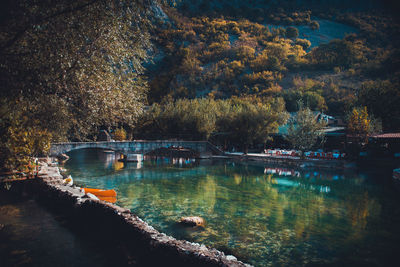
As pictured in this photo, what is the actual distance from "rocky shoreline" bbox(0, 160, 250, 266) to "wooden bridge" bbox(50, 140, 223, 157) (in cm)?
2609

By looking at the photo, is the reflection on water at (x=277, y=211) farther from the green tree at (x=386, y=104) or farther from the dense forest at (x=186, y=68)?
the green tree at (x=386, y=104)

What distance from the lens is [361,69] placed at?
94562mm

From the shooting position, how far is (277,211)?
1984 centimetres

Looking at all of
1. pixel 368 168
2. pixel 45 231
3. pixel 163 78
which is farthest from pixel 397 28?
pixel 45 231

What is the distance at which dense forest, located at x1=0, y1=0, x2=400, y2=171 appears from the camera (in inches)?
331

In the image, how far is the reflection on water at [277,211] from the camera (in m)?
13.2

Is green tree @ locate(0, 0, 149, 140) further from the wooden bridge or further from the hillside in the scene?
the hillside

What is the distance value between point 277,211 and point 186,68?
111m

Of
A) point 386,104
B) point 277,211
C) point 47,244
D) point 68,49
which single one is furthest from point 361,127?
point 68,49

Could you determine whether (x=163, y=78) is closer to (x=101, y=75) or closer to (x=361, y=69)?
(x=361, y=69)

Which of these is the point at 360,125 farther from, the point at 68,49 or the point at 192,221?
the point at 68,49

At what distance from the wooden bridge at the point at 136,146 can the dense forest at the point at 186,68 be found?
3444mm

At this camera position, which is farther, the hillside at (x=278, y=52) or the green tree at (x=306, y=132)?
the hillside at (x=278, y=52)

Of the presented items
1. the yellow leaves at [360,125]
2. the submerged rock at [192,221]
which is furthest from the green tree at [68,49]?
the yellow leaves at [360,125]
